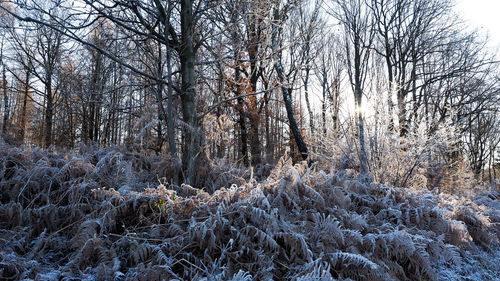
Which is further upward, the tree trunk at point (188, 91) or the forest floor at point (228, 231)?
the tree trunk at point (188, 91)

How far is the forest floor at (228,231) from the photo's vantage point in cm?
173

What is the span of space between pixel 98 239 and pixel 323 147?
454cm

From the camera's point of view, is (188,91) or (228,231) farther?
(188,91)

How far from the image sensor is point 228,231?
2004 mm

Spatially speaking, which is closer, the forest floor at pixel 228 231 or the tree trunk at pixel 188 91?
the forest floor at pixel 228 231

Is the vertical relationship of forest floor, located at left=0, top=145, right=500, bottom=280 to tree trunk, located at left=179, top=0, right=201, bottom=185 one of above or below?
below

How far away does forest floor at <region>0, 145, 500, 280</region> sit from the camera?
1734 millimetres

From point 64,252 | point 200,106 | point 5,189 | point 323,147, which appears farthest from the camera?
point 200,106

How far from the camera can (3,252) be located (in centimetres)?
178

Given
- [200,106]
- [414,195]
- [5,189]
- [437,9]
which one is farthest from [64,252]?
[437,9]

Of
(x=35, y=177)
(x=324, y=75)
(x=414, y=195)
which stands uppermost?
(x=324, y=75)

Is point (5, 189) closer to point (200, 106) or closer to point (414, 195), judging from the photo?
point (414, 195)

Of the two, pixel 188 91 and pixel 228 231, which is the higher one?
pixel 188 91

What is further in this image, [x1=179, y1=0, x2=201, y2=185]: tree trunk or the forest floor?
[x1=179, y1=0, x2=201, y2=185]: tree trunk
